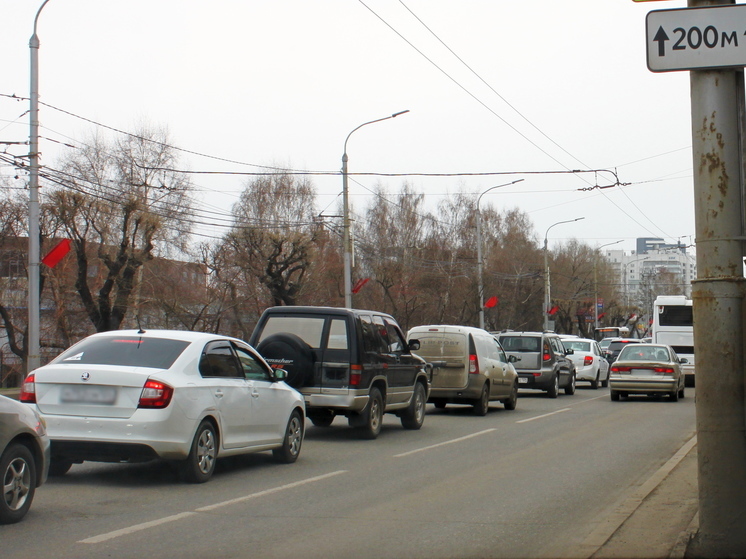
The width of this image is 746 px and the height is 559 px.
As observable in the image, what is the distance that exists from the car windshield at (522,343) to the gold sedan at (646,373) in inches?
89.4

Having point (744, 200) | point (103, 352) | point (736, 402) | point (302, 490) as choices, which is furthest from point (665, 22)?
A: point (103, 352)

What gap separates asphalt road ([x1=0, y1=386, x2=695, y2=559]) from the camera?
6645 millimetres

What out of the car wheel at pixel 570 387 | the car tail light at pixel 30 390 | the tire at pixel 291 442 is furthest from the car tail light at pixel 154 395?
the car wheel at pixel 570 387

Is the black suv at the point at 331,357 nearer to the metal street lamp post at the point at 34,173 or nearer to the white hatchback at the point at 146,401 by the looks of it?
the white hatchback at the point at 146,401

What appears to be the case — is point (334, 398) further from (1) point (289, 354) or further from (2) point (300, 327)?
(2) point (300, 327)

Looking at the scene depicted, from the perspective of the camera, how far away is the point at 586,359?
3288cm

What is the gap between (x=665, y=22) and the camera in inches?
241

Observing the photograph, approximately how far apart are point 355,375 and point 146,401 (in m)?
5.12

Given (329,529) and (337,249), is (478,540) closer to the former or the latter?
(329,529)

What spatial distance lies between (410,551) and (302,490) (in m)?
2.86

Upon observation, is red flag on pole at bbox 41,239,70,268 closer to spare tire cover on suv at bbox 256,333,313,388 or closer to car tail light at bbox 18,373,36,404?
spare tire cover on suv at bbox 256,333,313,388

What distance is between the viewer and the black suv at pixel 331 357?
13.6m

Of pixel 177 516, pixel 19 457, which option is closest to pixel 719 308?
pixel 177 516

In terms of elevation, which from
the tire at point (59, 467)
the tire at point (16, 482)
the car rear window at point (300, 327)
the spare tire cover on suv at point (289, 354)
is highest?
the car rear window at point (300, 327)
